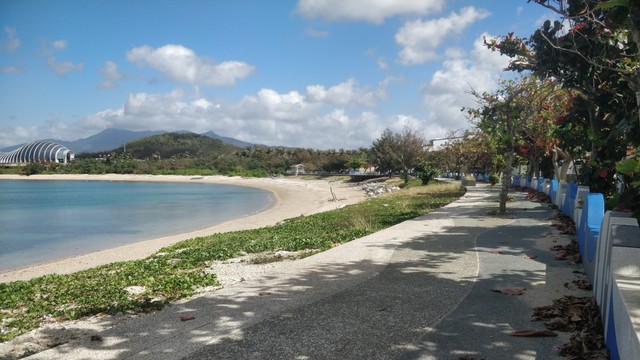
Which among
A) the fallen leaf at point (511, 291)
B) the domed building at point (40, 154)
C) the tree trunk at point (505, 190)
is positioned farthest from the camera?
the domed building at point (40, 154)

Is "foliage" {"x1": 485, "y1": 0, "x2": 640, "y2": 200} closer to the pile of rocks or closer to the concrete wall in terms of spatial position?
the concrete wall

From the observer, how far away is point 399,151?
5809 centimetres

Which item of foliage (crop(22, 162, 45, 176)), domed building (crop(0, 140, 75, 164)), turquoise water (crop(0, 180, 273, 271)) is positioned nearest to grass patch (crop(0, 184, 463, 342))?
turquoise water (crop(0, 180, 273, 271))

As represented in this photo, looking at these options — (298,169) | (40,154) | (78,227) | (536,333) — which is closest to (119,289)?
(536,333)

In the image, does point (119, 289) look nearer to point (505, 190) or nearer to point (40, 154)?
point (505, 190)

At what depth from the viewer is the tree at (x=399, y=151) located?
56188mm

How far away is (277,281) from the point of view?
6520 mm

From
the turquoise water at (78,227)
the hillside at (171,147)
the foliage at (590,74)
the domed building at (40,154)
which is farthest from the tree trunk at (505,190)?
the domed building at (40,154)

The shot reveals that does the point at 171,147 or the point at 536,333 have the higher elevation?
the point at 171,147

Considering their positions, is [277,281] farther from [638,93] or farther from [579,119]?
[579,119]

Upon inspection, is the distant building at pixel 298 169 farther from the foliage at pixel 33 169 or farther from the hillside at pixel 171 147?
the foliage at pixel 33 169

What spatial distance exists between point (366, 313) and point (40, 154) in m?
193

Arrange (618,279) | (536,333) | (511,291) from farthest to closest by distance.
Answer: (511,291)
(536,333)
(618,279)

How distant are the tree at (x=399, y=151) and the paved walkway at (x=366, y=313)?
45191 mm
